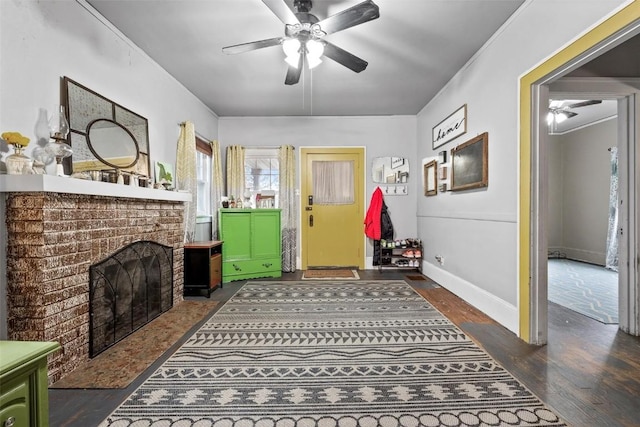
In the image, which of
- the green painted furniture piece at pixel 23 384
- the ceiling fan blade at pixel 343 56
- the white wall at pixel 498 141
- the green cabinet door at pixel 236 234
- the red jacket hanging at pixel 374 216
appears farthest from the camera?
the red jacket hanging at pixel 374 216

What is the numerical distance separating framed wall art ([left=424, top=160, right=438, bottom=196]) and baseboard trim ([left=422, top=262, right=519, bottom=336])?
109 cm

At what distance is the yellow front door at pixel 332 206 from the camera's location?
5.20m

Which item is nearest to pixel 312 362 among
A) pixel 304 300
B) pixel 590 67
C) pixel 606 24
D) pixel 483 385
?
pixel 483 385

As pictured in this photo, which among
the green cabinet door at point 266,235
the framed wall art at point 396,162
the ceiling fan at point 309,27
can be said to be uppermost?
the ceiling fan at point 309,27

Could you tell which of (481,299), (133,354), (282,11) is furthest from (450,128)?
(133,354)

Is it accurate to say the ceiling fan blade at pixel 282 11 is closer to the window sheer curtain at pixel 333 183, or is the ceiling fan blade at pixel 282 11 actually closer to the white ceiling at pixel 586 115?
the window sheer curtain at pixel 333 183

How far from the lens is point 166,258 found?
3074 mm

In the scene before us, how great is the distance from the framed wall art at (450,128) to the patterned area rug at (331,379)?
209 centimetres

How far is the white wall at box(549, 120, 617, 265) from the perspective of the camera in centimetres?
546

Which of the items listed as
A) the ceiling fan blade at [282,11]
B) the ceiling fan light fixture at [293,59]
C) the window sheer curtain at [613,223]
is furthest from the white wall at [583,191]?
the ceiling fan blade at [282,11]

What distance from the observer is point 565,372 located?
1.86m

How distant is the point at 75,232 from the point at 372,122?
4393 mm

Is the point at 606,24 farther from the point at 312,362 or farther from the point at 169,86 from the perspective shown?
the point at 169,86

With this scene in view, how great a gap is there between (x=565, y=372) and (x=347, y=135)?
417 centimetres
